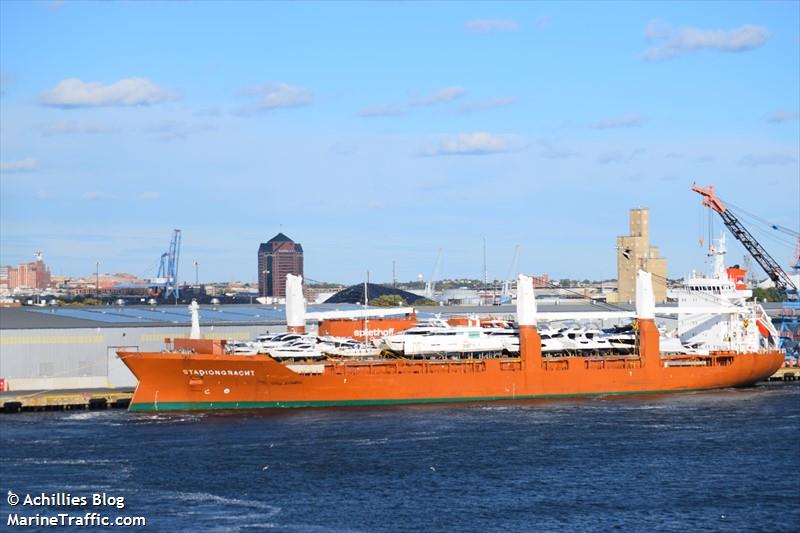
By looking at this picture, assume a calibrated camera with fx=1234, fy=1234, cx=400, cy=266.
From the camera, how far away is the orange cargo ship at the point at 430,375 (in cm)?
6775

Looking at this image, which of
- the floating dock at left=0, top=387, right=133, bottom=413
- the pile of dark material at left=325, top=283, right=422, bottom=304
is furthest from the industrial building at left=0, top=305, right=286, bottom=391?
the pile of dark material at left=325, top=283, right=422, bottom=304

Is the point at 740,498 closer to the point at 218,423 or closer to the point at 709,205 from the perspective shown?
the point at 218,423

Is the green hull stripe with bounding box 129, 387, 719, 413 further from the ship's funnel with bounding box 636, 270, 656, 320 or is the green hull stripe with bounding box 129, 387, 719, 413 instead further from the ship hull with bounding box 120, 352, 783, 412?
the ship's funnel with bounding box 636, 270, 656, 320

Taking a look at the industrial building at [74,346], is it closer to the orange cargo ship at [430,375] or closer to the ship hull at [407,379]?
the orange cargo ship at [430,375]

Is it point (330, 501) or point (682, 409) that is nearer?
point (330, 501)

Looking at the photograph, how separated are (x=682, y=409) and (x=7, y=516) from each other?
38.4m

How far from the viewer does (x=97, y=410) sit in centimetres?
6894

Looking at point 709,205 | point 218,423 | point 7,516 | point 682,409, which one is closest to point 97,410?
point 218,423

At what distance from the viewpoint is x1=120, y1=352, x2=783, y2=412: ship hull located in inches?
2662

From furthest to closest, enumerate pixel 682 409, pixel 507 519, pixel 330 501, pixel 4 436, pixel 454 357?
pixel 454 357 → pixel 682 409 → pixel 4 436 → pixel 330 501 → pixel 507 519

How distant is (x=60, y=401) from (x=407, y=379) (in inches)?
770

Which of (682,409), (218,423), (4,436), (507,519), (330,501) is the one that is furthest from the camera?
(682,409)

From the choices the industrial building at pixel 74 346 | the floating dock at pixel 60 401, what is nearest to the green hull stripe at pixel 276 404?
the floating dock at pixel 60 401

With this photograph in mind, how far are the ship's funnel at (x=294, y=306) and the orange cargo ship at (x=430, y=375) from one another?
9000 millimetres
